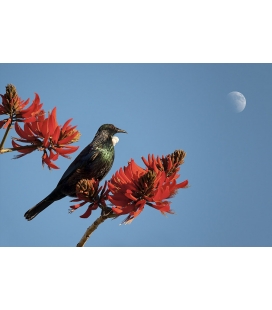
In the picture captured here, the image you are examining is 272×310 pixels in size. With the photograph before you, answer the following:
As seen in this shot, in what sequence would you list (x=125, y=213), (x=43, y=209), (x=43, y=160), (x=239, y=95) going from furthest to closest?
(x=239, y=95) → (x=43, y=209) → (x=43, y=160) → (x=125, y=213)

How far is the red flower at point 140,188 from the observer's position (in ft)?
2.38

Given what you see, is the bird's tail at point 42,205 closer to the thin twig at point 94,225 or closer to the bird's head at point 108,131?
the bird's head at point 108,131

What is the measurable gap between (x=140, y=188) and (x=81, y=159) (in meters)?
0.45

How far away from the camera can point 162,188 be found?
732mm

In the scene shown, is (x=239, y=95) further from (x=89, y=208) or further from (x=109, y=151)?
(x=89, y=208)

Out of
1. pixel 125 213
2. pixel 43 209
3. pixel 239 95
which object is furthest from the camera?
pixel 239 95

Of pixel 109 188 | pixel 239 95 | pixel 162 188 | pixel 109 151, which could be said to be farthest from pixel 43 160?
pixel 239 95

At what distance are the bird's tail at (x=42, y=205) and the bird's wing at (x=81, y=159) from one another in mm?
48

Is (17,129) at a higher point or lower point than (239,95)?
lower

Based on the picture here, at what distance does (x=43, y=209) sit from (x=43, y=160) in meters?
0.35

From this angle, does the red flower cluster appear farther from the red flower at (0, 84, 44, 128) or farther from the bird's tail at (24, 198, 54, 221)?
the bird's tail at (24, 198, 54, 221)

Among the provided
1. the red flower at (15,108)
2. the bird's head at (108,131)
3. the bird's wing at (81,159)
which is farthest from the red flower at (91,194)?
the bird's head at (108,131)

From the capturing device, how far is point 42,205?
1131 mm

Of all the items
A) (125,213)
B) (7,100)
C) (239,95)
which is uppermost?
(239,95)
